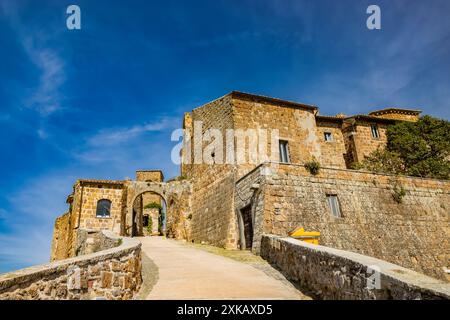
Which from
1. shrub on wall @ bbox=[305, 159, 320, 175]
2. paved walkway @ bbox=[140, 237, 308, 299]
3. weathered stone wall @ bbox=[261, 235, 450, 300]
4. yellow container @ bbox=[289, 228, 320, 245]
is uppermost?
shrub on wall @ bbox=[305, 159, 320, 175]

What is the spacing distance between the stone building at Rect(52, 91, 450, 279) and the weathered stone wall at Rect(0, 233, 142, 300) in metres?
6.06

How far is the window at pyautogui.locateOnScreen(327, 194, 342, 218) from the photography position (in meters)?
13.8

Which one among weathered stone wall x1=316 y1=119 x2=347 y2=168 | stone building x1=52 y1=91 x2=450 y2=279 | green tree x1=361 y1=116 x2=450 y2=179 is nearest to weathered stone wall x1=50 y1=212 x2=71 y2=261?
stone building x1=52 y1=91 x2=450 y2=279

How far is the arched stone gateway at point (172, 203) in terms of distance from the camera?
22.0m

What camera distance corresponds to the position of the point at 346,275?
5.27 meters

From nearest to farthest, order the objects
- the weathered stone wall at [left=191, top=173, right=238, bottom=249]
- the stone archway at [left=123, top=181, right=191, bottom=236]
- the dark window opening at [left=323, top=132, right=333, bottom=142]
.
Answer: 1. the weathered stone wall at [left=191, top=173, right=238, bottom=249]
2. the stone archway at [left=123, top=181, right=191, bottom=236]
3. the dark window opening at [left=323, top=132, right=333, bottom=142]

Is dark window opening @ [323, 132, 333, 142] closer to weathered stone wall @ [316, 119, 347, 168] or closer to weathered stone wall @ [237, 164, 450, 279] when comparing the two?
weathered stone wall @ [316, 119, 347, 168]

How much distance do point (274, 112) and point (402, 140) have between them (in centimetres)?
1182

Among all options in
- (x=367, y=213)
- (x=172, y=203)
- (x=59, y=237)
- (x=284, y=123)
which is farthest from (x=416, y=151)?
(x=59, y=237)

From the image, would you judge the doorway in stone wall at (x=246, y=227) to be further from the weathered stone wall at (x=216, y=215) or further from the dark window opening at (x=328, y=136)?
the dark window opening at (x=328, y=136)

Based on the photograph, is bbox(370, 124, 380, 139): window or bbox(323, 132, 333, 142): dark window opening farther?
bbox(370, 124, 380, 139): window

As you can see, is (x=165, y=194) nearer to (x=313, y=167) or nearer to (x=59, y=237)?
(x=59, y=237)

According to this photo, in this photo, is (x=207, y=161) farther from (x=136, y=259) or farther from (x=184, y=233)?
(x=136, y=259)

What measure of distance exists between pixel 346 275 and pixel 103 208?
22.4 metres
